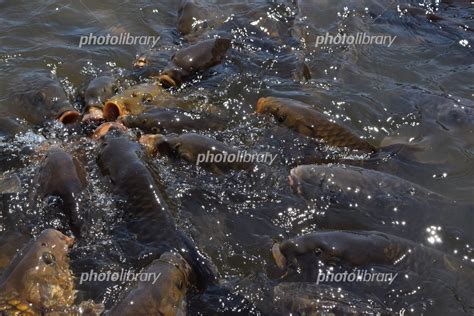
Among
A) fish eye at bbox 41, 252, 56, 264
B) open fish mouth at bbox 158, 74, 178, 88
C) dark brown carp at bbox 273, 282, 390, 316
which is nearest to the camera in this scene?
dark brown carp at bbox 273, 282, 390, 316

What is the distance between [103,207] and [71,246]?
486mm

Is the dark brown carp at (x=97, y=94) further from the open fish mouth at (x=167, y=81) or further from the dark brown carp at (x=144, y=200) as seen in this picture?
the dark brown carp at (x=144, y=200)

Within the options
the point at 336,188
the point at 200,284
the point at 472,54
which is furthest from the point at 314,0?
the point at 200,284

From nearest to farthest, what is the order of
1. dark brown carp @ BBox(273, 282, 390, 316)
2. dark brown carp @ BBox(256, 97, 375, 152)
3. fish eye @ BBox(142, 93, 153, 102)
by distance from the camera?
dark brown carp @ BBox(273, 282, 390, 316)
dark brown carp @ BBox(256, 97, 375, 152)
fish eye @ BBox(142, 93, 153, 102)

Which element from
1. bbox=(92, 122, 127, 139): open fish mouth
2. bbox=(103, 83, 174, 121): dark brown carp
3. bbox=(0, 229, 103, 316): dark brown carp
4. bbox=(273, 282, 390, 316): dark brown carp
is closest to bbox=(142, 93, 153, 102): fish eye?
bbox=(103, 83, 174, 121): dark brown carp

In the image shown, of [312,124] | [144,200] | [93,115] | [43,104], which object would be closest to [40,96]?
[43,104]

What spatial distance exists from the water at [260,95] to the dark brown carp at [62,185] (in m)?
0.14

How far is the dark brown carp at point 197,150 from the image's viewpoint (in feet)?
18.3

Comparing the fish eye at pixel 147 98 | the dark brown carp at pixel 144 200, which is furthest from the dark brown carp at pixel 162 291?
the fish eye at pixel 147 98

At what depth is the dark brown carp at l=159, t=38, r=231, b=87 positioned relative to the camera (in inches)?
274

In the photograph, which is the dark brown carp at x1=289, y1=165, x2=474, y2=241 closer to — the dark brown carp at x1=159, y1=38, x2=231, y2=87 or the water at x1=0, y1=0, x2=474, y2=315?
the water at x1=0, y1=0, x2=474, y2=315

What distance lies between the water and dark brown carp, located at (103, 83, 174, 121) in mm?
346

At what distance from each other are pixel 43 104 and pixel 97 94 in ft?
2.04

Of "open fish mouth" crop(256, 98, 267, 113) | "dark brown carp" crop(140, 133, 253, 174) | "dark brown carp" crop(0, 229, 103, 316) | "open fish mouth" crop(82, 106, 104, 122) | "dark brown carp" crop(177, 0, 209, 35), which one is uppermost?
"dark brown carp" crop(177, 0, 209, 35)
